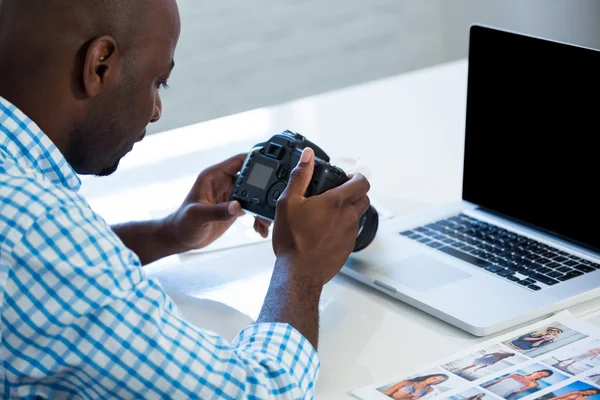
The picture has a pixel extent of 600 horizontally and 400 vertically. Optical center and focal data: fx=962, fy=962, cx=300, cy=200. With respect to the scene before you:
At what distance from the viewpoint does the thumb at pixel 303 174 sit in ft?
3.95

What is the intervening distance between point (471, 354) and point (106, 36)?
549 millimetres

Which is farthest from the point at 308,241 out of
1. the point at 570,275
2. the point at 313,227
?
the point at 570,275

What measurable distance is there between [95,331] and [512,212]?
31.2 inches

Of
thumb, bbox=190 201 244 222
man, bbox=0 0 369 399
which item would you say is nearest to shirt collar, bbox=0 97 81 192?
man, bbox=0 0 369 399

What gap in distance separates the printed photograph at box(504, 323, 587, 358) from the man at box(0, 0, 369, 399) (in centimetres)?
24

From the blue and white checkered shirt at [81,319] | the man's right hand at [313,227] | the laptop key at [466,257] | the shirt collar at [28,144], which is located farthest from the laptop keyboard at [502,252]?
the shirt collar at [28,144]

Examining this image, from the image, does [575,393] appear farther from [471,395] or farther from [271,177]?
[271,177]

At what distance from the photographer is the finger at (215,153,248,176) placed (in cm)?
147

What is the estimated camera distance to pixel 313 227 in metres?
1.17

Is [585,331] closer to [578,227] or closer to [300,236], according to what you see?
[578,227]

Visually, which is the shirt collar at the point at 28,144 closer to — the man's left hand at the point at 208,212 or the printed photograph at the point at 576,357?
the man's left hand at the point at 208,212

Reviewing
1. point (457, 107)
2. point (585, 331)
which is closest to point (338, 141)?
point (457, 107)

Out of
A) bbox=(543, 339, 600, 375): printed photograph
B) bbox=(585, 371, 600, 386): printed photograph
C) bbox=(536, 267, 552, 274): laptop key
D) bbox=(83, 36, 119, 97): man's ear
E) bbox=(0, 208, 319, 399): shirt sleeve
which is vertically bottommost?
bbox=(0, 208, 319, 399): shirt sleeve

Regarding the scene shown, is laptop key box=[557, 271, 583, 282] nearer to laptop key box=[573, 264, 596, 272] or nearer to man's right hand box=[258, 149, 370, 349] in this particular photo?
laptop key box=[573, 264, 596, 272]
